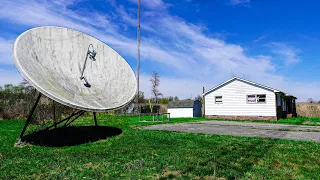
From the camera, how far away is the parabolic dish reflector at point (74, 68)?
27.7ft

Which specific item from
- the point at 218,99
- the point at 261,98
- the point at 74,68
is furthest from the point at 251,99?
the point at 74,68

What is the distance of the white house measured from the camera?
2555 centimetres

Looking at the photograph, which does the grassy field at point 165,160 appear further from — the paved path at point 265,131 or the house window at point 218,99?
the house window at point 218,99

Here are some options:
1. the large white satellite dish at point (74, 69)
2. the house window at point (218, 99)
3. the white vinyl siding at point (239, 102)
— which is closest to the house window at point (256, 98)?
the white vinyl siding at point (239, 102)

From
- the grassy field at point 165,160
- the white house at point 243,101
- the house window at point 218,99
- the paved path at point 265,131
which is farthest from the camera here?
the house window at point 218,99

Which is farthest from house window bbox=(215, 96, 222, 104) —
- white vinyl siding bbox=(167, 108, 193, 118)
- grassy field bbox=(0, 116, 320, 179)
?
grassy field bbox=(0, 116, 320, 179)

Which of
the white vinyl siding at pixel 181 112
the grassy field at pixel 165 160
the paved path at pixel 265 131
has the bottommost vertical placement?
the grassy field at pixel 165 160

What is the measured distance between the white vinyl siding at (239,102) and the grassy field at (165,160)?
1637 centimetres

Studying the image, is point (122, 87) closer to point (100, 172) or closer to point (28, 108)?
point (100, 172)

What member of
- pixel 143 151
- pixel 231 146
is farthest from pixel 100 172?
pixel 231 146

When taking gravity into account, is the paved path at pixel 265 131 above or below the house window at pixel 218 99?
below

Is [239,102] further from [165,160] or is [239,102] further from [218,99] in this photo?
[165,160]

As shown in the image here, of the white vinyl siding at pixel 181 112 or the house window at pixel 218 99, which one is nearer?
the house window at pixel 218 99

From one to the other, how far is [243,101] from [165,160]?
71.6 ft
